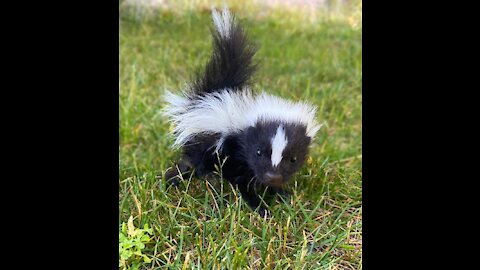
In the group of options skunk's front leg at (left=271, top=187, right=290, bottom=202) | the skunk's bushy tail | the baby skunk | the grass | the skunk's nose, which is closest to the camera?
the grass

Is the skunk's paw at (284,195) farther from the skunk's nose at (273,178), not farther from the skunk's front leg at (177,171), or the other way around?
the skunk's front leg at (177,171)

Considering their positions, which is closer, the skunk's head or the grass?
the grass

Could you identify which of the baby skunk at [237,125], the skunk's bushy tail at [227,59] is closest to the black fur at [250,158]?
the baby skunk at [237,125]

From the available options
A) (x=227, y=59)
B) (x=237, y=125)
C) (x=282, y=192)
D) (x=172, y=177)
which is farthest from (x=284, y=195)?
(x=227, y=59)

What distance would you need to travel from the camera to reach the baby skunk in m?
2.89

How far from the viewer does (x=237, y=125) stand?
3072mm

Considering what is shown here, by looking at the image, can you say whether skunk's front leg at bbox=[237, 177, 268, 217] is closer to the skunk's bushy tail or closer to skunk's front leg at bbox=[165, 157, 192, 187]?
skunk's front leg at bbox=[165, 157, 192, 187]

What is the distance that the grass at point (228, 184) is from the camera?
8.21 ft

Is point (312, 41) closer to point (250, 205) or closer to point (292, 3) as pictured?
point (292, 3)

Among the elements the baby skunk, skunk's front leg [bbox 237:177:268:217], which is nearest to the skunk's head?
the baby skunk

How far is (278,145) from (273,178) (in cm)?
19

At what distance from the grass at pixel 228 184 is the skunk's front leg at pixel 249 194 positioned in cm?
8

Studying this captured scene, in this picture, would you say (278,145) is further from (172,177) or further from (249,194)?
(172,177)

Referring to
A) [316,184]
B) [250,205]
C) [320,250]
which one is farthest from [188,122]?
[320,250]
